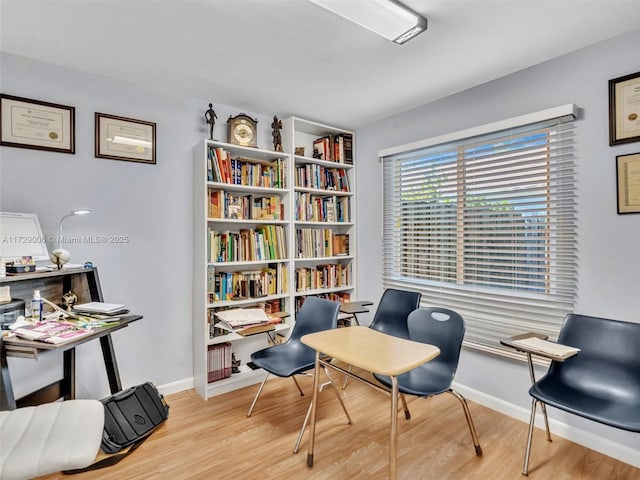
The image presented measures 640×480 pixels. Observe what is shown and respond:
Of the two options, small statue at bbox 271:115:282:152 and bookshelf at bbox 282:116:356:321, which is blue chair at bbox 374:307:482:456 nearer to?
bookshelf at bbox 282:116:356:321

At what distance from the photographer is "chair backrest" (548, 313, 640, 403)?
75.1 inches

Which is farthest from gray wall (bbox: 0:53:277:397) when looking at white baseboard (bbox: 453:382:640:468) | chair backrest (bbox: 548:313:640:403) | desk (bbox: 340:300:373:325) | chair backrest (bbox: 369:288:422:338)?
chair backrest (bbox: 548:313:640:403)

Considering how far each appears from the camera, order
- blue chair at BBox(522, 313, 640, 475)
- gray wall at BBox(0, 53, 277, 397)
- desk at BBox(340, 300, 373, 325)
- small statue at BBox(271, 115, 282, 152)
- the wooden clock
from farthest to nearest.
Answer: small statue at BBox(271, 115, 282, 152) → the wooden clock → desk at BBox(340, 300, 373, 325) → gray wall at BBox(0, 53, 277, 397) → blue chair at BBox(522, 313, 640, 475)

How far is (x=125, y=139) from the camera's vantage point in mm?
2670

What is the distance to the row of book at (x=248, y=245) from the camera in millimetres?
2937

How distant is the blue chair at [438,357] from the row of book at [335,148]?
1.94 metres

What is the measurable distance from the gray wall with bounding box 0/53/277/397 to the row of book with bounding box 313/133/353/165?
940 mm

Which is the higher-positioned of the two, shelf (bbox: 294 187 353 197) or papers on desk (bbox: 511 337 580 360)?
shelf (bbox: 294 187 353 197)

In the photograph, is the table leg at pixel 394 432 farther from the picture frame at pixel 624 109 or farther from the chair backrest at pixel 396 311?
the picture frame at pixel 624 109

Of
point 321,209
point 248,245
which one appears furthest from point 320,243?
point 248,245

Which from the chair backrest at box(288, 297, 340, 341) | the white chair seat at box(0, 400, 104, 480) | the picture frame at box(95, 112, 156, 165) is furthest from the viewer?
the chair backrest at box(288, 297, 340, 341)

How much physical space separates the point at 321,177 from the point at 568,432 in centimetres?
285

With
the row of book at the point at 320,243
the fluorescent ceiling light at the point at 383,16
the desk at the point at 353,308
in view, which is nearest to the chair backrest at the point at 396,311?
the desk at the point at 353,308

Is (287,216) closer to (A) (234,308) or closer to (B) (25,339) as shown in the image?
(A) (234,308)
